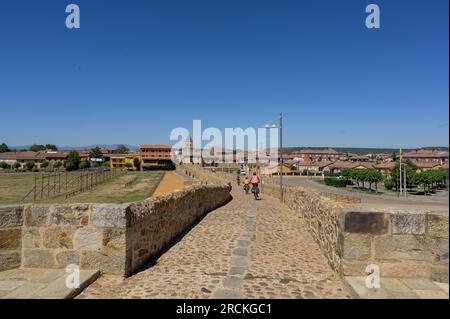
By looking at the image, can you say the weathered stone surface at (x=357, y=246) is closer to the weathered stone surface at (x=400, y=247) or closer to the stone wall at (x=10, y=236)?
the weathered stone surface at (x=400, y=247)

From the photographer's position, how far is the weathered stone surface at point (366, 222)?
13.5 feet

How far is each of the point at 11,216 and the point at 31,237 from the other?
0.41m

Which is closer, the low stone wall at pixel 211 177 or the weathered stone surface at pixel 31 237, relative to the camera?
the weathered stone surface at pixel 31 237

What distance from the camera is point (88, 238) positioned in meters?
4.48

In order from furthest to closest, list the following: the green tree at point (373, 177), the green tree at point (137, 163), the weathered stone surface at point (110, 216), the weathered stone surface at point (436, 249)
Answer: the green tree at point (137, 163) → the green tree at point (373, 177) → the weathered stone surface at point (110, 216) → the weathered stone surface at point (436, 249)

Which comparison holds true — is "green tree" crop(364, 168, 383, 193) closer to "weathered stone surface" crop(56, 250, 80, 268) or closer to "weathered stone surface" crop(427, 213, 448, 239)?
"weathered stone surface" crop(427, 213, 448, 239)

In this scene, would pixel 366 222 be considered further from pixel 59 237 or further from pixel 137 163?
pixel 137 163

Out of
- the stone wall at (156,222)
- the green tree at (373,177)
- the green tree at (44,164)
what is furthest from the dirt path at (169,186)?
the green tree at (44,164)

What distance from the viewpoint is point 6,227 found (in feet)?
14.7

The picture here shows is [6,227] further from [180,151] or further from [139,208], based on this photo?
[180,151]

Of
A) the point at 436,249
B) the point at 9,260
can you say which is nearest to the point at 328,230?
the point at 436,249

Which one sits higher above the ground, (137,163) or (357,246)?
(357,246)

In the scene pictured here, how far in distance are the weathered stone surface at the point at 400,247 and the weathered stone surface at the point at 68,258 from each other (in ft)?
13.6

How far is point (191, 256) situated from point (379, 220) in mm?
3314
